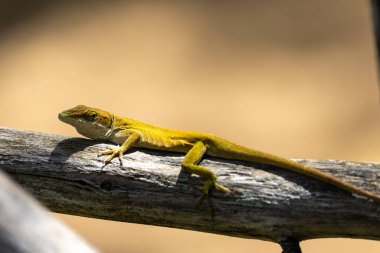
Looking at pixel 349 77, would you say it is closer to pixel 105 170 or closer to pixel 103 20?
pixel 103 20

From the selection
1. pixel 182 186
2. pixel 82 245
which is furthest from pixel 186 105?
pixel 82 245

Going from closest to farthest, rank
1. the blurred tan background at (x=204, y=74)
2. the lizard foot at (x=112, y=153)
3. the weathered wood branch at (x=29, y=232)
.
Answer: the weathered wood branch at (x=29, y=232)
the lizard foot at (x=112, y=153)
the blurred tan background at (x=204, y=74)

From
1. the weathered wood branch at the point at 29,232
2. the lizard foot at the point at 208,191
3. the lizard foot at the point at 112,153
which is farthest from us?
the lizard foot at the point at 112,153

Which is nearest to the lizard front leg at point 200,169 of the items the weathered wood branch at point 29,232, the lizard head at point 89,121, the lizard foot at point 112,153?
the lizard foot at point 112,153

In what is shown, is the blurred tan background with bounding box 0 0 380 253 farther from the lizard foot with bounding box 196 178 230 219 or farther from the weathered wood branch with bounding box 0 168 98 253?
the weathered wood branch with bounding box 0 168 98 253

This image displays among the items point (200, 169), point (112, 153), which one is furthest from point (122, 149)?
point (200, 169)

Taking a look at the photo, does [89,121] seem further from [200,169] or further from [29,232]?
[29,232]

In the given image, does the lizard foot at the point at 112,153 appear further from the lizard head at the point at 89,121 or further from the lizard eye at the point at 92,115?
the lizard eye at the point at 92,115
